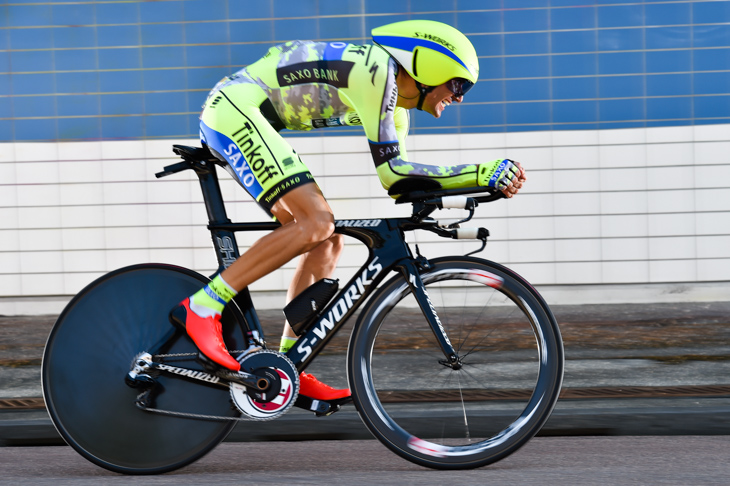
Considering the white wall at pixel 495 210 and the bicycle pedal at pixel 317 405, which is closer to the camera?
the bicycle pedal at pixel 317 405

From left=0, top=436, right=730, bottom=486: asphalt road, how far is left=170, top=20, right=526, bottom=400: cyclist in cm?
34

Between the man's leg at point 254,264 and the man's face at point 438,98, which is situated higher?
the man's face at point 438,98

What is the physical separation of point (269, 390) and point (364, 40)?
565 cm

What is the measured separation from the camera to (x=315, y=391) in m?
3.21

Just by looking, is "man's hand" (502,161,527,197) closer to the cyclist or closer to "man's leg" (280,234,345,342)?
the cyclist

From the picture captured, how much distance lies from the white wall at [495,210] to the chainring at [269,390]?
487 centimetres

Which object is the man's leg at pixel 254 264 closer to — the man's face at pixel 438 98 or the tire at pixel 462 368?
the tire at pixel 462 368

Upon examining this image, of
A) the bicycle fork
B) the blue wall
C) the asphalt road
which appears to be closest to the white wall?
the blue wall

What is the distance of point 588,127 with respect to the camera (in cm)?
805

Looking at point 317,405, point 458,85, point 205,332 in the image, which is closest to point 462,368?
point 317,405

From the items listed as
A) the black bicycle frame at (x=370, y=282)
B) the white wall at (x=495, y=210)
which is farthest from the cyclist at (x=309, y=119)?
the white wall at (x=495, y=210)

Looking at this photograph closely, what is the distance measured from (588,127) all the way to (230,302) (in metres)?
5.80

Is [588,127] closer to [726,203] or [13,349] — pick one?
[726,203]

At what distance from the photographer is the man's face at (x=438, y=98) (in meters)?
3.15
